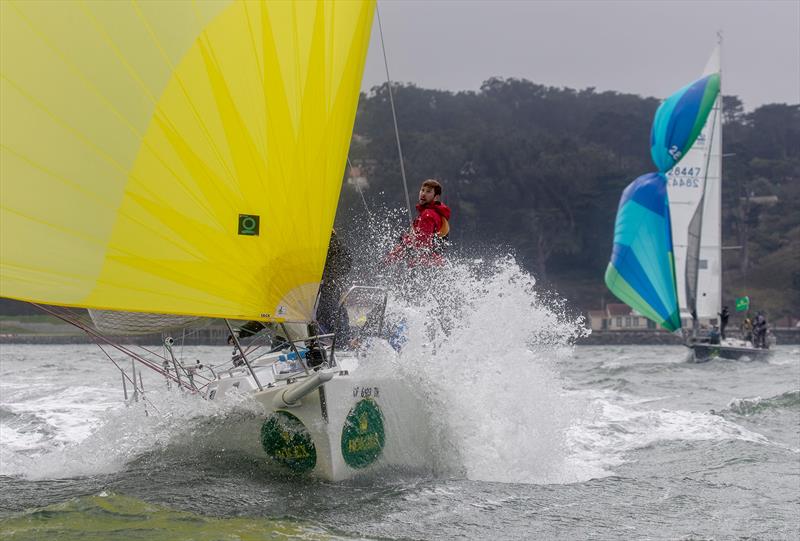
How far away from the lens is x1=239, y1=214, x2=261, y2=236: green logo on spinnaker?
379 centimetres

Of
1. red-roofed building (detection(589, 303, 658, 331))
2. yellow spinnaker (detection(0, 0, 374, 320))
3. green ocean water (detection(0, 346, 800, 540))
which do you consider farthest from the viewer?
red-roofed building (detection(589, 303, 658, 331))

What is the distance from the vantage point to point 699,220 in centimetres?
2206

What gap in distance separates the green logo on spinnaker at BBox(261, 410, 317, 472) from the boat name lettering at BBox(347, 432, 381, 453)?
6.6 inches

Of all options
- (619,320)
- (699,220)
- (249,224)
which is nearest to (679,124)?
(699,220)

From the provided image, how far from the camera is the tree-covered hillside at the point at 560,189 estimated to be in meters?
52.6

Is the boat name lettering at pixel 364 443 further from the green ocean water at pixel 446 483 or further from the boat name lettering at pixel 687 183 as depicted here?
the boat name lettering at pixel 687 183

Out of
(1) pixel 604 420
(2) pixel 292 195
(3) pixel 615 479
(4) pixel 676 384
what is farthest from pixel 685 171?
(2) pixel 292 195

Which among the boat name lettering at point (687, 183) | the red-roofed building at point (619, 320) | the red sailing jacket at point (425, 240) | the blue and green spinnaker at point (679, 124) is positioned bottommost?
the red-roofed building at point (619, 320)

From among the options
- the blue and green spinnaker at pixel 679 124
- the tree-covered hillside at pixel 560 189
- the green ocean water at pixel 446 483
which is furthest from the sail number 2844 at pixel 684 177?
the tree-covered hillside at pixel 560 189

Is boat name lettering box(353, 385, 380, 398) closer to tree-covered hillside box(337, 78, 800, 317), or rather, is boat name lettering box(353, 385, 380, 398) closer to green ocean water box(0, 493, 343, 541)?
green ocean water box(0, 493, 343, 541)

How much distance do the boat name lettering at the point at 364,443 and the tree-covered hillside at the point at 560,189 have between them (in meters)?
38.5

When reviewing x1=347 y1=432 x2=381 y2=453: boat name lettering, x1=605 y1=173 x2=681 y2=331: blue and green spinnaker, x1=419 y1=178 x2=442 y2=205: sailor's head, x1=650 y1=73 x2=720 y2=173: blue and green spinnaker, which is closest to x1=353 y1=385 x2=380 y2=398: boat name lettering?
x1=347 y1=432 x2=381 y2=453: boat name lettering

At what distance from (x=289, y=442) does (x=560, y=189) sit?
181ft

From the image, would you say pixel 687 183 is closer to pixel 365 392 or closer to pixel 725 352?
pixel 725 352
